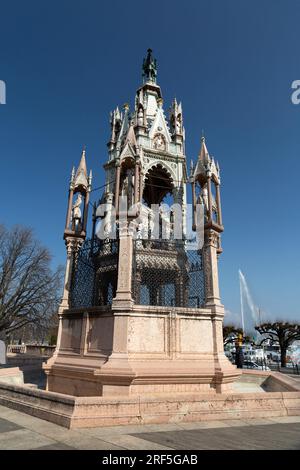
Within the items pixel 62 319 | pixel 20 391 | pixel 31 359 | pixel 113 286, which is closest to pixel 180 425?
pixel 20 391

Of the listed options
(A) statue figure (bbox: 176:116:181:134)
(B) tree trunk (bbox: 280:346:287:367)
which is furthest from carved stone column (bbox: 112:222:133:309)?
(B) tree trunk (bbox: 280:346:287:367)

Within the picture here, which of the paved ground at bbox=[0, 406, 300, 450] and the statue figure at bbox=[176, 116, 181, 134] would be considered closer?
the paved ground at bbox=[0, 406, 300, 450]

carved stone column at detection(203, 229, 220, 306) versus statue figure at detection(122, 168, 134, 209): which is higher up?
statue figure at detection(122, 168, 134, 209)

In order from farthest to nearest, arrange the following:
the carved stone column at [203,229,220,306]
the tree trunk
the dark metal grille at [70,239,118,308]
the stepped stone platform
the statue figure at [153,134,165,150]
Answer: the tree trunk
the statue figure at [153,134,165,150]
the dark metal grille at [70,239,118,308]
the carved stone column at [203,229,220,306]
the stepped stone platform

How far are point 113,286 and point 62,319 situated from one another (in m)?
2.24

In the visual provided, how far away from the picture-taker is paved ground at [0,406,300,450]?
515 centimetres

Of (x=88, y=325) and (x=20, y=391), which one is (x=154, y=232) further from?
(x=20, y=391)

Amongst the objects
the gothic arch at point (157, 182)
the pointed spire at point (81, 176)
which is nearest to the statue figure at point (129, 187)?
the pointed spire at point (81, 176)

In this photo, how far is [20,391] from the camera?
796 centimetres

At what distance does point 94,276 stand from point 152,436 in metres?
6.32

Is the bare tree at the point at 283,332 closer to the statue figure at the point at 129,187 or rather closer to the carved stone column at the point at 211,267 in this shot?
the carved stone column at the point at 211,267

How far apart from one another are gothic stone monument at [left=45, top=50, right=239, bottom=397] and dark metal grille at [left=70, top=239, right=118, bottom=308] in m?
0.03

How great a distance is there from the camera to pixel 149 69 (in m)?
23.6

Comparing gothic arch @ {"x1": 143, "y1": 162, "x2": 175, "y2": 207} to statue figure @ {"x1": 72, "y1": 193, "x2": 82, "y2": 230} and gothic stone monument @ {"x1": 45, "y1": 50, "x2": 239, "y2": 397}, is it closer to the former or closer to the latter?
gothic stone monument @ {"x1": 45, "y1": 50, "x2": 239, "y2": 397}
